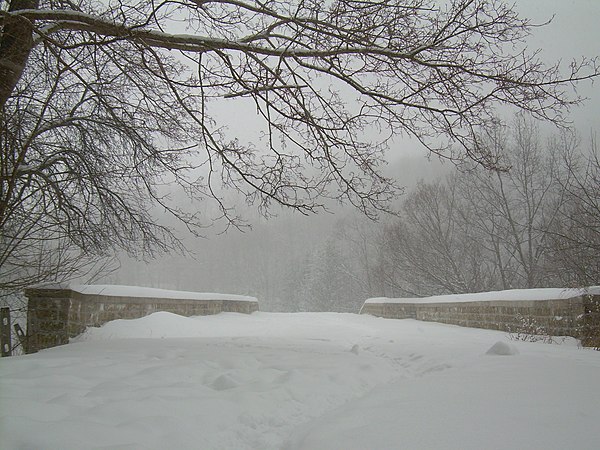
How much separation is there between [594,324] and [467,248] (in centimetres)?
1715

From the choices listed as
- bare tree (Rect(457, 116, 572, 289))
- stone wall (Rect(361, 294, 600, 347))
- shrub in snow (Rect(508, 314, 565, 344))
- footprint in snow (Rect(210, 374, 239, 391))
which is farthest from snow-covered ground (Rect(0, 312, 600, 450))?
bare tree (Rect(457, 116, 572, 289))

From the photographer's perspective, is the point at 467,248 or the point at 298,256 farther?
the point at 298,256

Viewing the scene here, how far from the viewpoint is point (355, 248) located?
4359 cm

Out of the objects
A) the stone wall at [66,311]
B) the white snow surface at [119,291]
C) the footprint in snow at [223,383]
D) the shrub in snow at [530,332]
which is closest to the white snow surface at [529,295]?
the shrub in snow at [530,332]

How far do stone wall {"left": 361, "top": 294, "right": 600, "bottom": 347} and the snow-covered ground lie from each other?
96.6 inches

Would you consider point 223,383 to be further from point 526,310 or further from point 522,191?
point 522,191

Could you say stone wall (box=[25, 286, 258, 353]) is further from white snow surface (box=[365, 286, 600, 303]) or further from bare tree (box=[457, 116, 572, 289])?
bare tree (box=[457, 116, 572, 289])

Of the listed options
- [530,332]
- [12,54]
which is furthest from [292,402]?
[530,332]

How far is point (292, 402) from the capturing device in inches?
119

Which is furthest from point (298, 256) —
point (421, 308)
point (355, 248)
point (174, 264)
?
point (421, 308)

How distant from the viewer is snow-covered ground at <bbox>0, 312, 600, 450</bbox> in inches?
83.4

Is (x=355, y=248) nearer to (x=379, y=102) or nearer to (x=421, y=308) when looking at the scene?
(x=421, y=308)

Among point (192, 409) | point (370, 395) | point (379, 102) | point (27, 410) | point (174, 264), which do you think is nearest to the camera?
point (27, 410)

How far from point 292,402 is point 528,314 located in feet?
23.4
